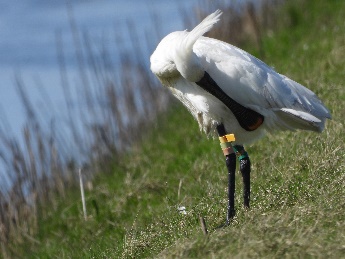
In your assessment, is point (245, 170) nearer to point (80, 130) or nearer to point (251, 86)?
point (251, 86)

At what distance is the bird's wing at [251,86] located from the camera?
7.52 m

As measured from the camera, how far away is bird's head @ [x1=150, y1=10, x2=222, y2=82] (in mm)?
7184

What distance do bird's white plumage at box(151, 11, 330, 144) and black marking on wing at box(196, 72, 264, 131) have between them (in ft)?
0.15

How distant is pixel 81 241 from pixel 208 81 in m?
2.48

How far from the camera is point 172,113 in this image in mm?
12898

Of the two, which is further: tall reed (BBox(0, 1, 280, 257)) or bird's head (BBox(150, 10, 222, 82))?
tall reed (BBox(0, 1, 280, 257))

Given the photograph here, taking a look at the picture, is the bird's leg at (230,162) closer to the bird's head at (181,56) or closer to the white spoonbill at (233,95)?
the white spoonbill at (233,95)

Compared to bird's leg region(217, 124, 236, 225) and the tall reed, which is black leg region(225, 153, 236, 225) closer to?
bird's leg region(217, 124, 236, 225)

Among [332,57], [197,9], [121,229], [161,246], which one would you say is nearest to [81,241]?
[121,229]

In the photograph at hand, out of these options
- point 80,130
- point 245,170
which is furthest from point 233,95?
point 80,130

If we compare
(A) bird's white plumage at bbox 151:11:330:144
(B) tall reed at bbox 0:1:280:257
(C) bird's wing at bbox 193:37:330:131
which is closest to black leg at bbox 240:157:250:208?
(A) bird's white plumage at bbox 151:11:330:144

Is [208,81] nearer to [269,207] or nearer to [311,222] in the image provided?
[269,207]

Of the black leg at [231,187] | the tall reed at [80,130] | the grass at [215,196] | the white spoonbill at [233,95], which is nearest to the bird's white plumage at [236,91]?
the white spoonbill at [233,95]

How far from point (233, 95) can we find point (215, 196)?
39.2 inches
